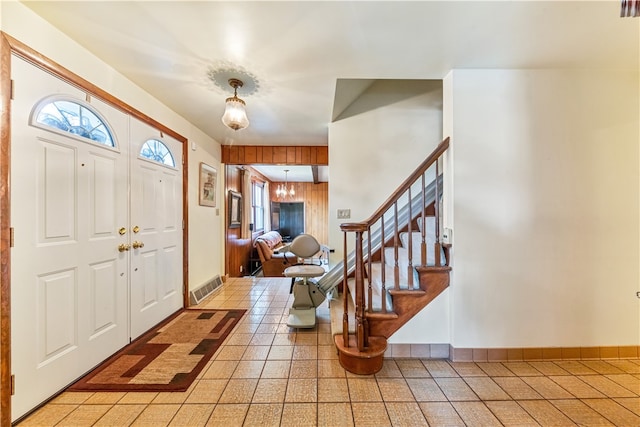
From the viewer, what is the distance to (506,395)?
1.59 meters

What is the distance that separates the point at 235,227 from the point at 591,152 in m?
4.68

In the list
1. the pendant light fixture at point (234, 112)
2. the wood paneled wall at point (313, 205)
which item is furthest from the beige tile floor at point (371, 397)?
the wood paneled wall at point (313, 205)

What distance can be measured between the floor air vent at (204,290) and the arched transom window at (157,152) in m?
1.58

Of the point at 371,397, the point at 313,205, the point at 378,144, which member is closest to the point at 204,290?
the point at 371,397

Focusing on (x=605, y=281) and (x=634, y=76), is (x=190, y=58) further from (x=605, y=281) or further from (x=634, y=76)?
(x=605, y=281)

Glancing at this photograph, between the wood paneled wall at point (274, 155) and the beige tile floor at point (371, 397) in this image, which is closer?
the beige tile floor at point (371, 397)

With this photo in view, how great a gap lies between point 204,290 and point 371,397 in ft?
8.58

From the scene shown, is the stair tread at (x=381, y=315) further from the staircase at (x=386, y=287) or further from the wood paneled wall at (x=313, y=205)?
the wood paneled wall at (x=313, y=205)

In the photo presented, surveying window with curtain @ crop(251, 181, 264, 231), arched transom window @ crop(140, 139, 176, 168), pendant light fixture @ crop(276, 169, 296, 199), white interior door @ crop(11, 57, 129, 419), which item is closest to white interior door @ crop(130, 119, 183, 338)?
arched transom window @ crop(140, 139, 176, 168)

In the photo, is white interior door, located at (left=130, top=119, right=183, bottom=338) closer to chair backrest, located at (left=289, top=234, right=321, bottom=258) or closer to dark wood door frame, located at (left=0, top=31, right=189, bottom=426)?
dark wood door frame, located at (left=0, top=31, right=189, bottom=426)

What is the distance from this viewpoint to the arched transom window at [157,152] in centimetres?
239

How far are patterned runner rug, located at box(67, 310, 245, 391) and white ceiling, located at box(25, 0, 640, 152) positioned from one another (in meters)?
2.25

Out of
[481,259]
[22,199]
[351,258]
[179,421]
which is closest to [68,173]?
[22,199]

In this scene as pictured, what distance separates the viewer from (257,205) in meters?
6.83
